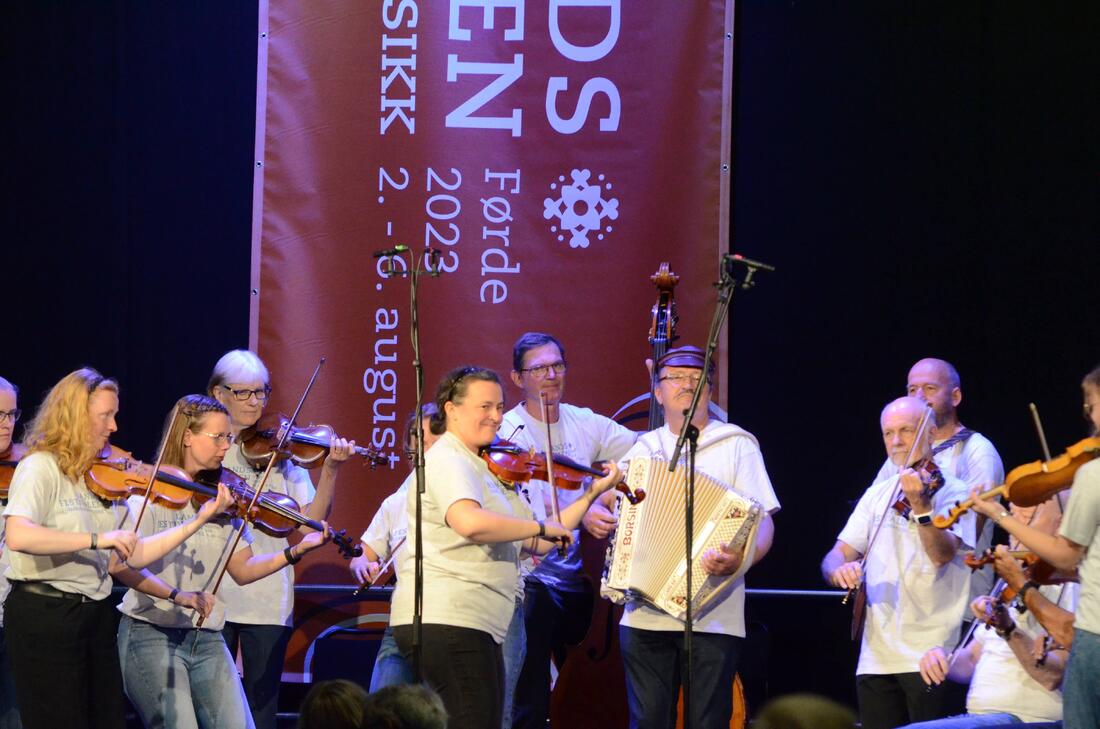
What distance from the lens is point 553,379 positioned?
17.8ft

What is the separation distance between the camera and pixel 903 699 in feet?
15.6

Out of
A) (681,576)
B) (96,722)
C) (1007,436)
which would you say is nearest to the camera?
(96,722)

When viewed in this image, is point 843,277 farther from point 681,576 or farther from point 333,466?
point 333,466

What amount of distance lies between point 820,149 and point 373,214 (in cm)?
214

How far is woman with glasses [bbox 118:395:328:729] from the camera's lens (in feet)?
15.0

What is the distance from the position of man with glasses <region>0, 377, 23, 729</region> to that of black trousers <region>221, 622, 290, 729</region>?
2.79ft

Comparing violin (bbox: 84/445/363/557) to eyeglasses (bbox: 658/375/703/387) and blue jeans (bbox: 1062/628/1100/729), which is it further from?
blue jeans (bbox: 1062/628/1100/729)

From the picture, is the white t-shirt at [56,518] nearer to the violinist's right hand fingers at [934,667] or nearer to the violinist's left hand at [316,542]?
the violinist's left hand at [316,542]

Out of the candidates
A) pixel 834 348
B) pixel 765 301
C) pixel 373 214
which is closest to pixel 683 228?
pixel 765 301

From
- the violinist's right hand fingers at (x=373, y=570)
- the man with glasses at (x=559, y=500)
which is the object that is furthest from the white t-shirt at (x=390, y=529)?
the man with glasses at (x=559, y=500)

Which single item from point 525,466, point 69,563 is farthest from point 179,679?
point 525,466

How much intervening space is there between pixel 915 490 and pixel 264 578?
2526mm

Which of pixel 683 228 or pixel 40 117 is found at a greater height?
pixel 40 117

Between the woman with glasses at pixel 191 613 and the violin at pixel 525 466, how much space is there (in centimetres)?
97
